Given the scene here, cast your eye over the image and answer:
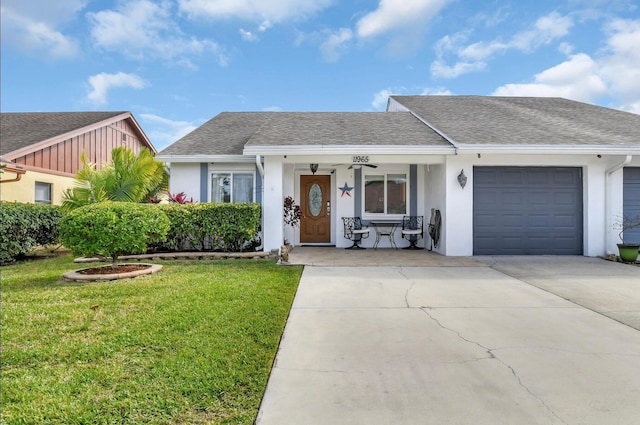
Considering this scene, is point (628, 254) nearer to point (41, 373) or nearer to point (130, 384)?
point (130, 384)

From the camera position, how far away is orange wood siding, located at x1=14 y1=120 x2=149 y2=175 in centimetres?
1262

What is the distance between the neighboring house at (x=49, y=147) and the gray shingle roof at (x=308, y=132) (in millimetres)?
3579

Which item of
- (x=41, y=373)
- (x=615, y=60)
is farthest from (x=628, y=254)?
(x=41, y=373)

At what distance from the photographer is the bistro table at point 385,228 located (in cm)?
1134

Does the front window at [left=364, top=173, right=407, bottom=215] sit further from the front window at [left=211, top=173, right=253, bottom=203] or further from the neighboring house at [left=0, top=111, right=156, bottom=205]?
the neighboring house at [left=0, top=111, right=156, bottom=205]

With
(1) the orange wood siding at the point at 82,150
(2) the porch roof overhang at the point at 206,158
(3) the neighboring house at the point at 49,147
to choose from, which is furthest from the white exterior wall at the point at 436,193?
(3) the neighboring house at the point at 49,147

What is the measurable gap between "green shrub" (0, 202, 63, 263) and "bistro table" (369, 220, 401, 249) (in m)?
9.25

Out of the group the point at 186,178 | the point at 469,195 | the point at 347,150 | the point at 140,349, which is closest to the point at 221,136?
the point at 186,178

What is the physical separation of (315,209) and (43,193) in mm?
9871

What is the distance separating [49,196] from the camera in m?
13.0

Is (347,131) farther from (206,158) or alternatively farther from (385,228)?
(206,158)

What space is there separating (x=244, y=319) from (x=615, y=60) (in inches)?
600

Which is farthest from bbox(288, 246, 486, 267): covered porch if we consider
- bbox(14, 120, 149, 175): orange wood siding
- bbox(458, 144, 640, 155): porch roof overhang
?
bbox(14, 120, 149, 175): orange wood siding

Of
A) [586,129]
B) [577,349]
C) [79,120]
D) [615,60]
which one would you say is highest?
[615,60]
